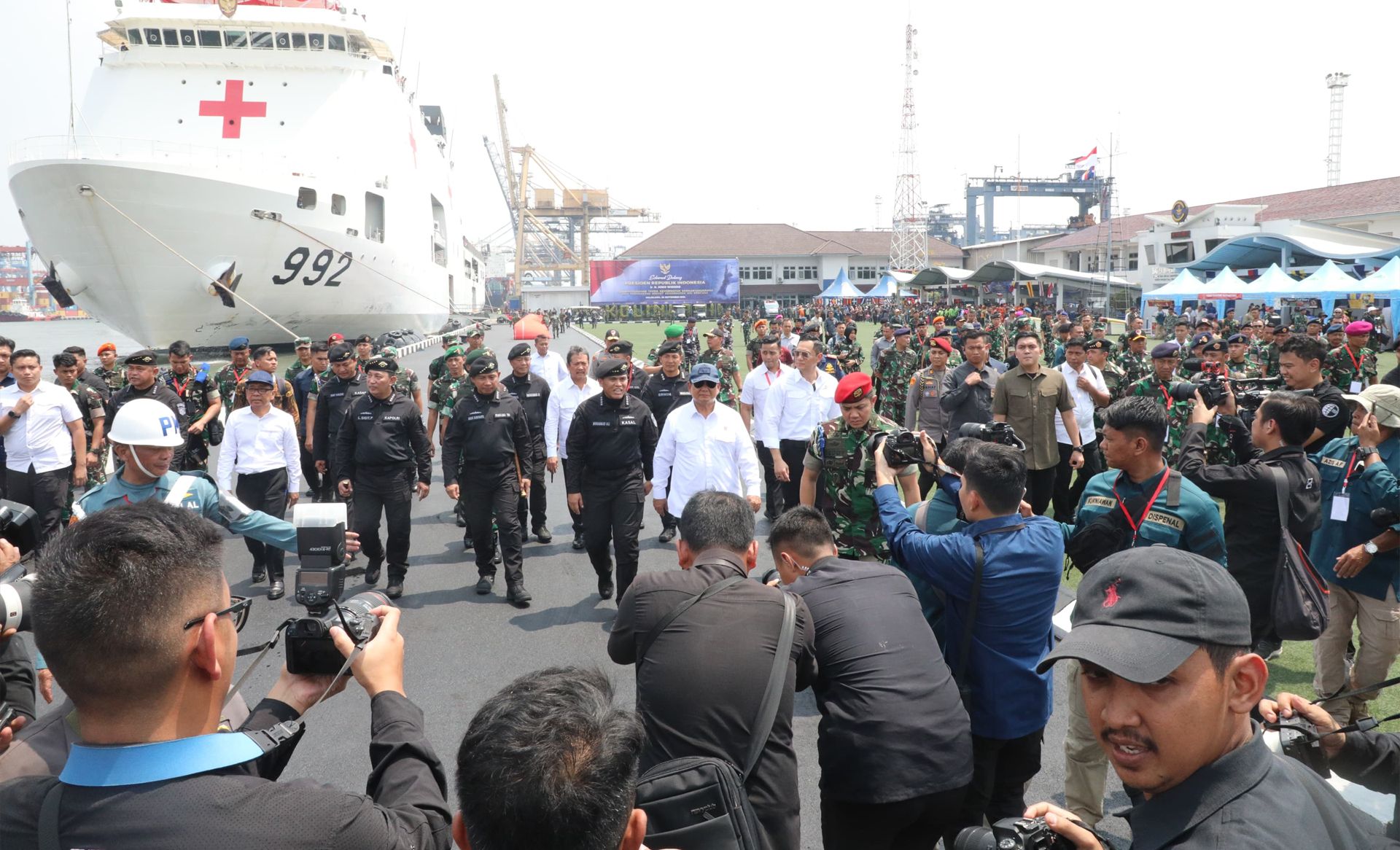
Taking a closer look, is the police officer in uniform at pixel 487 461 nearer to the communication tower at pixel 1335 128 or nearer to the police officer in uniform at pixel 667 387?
the police officer in uniform at pixel 667 387

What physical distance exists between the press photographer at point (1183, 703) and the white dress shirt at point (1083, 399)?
6389 millimetres

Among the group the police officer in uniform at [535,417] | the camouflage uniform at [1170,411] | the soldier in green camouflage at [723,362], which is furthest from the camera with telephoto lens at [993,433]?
the soldier in green camouflage at [723,362]

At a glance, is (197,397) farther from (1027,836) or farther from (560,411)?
(1027,836)

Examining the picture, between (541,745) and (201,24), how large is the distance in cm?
2967

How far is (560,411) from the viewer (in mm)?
8219

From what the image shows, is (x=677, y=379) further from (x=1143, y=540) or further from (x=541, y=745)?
(x=541, y=745)

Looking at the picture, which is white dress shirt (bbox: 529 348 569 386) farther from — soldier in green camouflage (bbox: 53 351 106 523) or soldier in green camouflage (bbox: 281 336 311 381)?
soldier in green camouflage (bbox: 53 351 106 523)

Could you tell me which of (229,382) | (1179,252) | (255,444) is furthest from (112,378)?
(1179,252)

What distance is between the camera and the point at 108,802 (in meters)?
1.35

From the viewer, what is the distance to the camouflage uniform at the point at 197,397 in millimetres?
8273

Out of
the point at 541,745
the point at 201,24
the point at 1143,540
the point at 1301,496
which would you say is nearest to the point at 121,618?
the point at 541,745

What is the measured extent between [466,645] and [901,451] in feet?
11.1

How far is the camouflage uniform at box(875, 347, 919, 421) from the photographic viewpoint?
1000cm

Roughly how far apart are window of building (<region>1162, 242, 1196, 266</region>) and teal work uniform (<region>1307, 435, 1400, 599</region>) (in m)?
44.5
